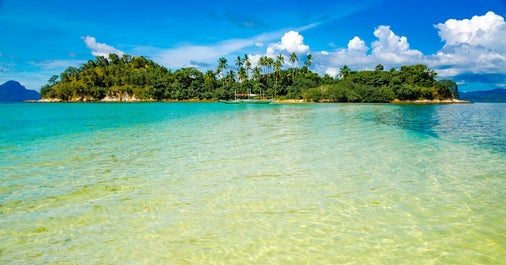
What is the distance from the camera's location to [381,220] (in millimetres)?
5559

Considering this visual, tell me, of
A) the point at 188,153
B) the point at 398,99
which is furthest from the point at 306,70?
the point at 188,153

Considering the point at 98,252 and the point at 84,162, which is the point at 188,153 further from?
the point at 98,252

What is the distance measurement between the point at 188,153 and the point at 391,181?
8.03 metres

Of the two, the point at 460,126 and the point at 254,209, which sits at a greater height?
the point at 460,126

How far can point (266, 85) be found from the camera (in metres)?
145

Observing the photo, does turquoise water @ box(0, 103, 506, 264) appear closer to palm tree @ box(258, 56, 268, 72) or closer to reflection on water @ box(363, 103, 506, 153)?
reflection on water @ box(363, 103, 506, 153)

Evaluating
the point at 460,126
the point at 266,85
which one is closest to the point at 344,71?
the point at 266,85

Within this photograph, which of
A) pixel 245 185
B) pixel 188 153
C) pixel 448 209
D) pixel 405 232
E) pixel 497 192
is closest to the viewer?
pixel 405 232

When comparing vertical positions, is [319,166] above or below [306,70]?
below

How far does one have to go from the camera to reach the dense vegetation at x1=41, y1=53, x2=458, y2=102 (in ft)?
363

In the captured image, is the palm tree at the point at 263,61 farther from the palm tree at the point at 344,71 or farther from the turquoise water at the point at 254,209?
the turquoise water at the point at 254,209

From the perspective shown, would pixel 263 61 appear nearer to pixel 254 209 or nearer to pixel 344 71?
pixel 344 71

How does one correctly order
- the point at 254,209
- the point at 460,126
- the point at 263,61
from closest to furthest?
the point at 254,209 < the point at 460,126 < the point at 263,61

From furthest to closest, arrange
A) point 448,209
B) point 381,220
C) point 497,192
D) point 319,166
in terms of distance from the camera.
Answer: point 319,166, point 497,192, point 448,209, point 381,220
